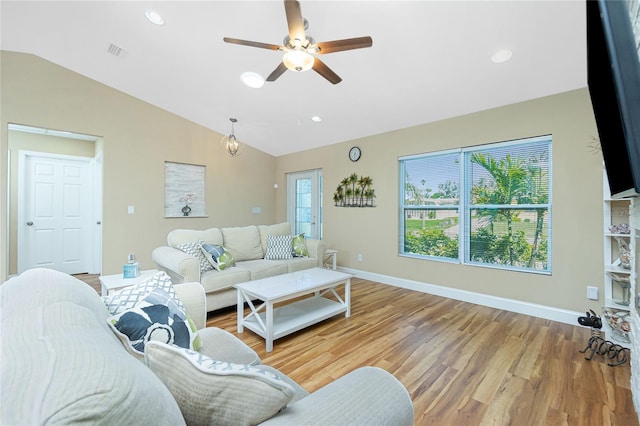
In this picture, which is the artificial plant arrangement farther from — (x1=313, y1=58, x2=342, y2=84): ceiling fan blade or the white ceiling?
(x1=313, y1=58, x2=342, y2=84): ceiling fan blade

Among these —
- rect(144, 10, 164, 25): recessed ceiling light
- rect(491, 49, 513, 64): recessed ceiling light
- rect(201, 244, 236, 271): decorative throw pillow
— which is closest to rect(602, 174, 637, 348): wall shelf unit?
rect(491, 49, 513, 64): recessed ceiling light

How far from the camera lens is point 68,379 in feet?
1.51

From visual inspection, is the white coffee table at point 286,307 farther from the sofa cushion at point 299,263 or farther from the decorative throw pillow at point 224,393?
the decorative throw pillow at point 224,393

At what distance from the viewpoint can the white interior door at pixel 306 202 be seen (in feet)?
18.1

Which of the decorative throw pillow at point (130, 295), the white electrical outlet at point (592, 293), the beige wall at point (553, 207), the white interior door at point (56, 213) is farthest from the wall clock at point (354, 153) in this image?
the white interior door at point (56, 213)

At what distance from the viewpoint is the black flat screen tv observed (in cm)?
88

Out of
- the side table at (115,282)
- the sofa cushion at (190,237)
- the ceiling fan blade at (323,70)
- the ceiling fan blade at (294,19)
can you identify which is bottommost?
the side table at (115,282)

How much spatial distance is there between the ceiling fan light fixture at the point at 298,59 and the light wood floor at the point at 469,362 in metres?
2.34

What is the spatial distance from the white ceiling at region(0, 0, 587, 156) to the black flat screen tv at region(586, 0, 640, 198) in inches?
45.8

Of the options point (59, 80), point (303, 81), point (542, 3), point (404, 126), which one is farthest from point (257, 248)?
point (542, 3)

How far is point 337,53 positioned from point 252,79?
44.1 inches

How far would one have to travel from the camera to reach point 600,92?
1.27 meters

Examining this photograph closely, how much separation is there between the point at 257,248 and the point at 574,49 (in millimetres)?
3978

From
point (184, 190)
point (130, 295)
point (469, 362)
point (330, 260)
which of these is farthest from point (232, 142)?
point (469, 362)
